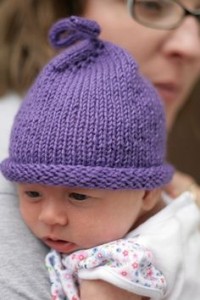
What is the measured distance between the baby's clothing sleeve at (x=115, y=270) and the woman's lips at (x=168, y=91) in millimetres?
603

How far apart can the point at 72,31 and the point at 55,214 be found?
1.30 feet

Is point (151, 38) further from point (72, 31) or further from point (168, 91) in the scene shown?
point (72, 31)

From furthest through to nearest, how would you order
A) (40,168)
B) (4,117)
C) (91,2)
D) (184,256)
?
(91,2)
(4,117)
(184,256)
(40,168)

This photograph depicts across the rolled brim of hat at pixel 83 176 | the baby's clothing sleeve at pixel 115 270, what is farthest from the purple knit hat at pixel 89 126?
the baby's clothing sleeve at pixel 115 270

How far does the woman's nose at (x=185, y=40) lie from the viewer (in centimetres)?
→ 140

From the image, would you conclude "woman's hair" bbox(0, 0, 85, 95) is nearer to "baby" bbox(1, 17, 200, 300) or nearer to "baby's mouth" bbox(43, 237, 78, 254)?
"baby" bbox(1, 17, 200, 300)

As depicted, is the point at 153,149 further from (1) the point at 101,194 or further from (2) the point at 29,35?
(2) the point at 29,35

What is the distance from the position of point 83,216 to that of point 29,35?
0.68 meters

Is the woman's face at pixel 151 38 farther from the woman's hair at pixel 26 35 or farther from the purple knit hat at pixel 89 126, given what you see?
the purple knit hat at pixel 89 126

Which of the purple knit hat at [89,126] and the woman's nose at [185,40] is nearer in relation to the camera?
the purple knit hat at [89,126]

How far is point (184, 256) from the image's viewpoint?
1031 millimetres

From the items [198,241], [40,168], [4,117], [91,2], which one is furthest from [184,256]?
[91,2]

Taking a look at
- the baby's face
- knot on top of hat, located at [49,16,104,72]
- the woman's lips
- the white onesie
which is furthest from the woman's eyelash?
the woman's lips

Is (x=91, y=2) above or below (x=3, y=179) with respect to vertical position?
above
